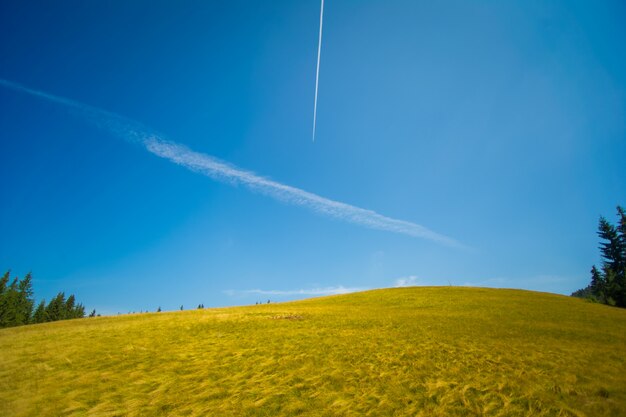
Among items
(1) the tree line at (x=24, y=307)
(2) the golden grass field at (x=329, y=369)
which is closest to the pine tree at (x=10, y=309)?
(1) the tree line at (x=24, y=307)

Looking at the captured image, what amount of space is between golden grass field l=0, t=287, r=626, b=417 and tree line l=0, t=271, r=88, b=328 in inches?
3656

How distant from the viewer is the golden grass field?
1042 centimetres

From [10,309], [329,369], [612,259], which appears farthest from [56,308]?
[612,259]

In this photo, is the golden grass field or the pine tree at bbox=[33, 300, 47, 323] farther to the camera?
the pine tree at bbox=[33, 300, 47, 323]

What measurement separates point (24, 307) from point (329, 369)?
13059 cm

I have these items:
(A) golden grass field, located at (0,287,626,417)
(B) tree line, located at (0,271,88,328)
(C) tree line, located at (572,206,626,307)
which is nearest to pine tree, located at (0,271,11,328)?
(B) tree line, located at (0,271,88,328)

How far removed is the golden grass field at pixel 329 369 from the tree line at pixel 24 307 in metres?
92.9

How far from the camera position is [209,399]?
11195 millimetres

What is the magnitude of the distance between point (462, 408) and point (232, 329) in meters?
18.3

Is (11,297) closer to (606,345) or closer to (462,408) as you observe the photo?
(462,408)

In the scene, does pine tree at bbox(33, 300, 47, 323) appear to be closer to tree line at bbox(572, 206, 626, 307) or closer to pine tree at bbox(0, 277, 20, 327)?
pine tree at bbox(0, 277, 20, 327)

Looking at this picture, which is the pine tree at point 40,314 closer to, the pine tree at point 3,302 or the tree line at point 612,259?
the pine tree at point 3,302

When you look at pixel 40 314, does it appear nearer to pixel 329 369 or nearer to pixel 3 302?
pixel 3 302

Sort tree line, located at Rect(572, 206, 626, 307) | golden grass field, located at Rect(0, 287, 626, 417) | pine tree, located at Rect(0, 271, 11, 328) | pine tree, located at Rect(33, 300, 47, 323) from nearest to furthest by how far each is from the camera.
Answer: golden grass field, located at Rect(0, 287, 626, 417) → tree line, located at Rect(572, 206, 626, 307) → pine tree, located at Rect(0, 271, 11, 328) → pine tree, located at Rect(33, 300, 47, 323)
